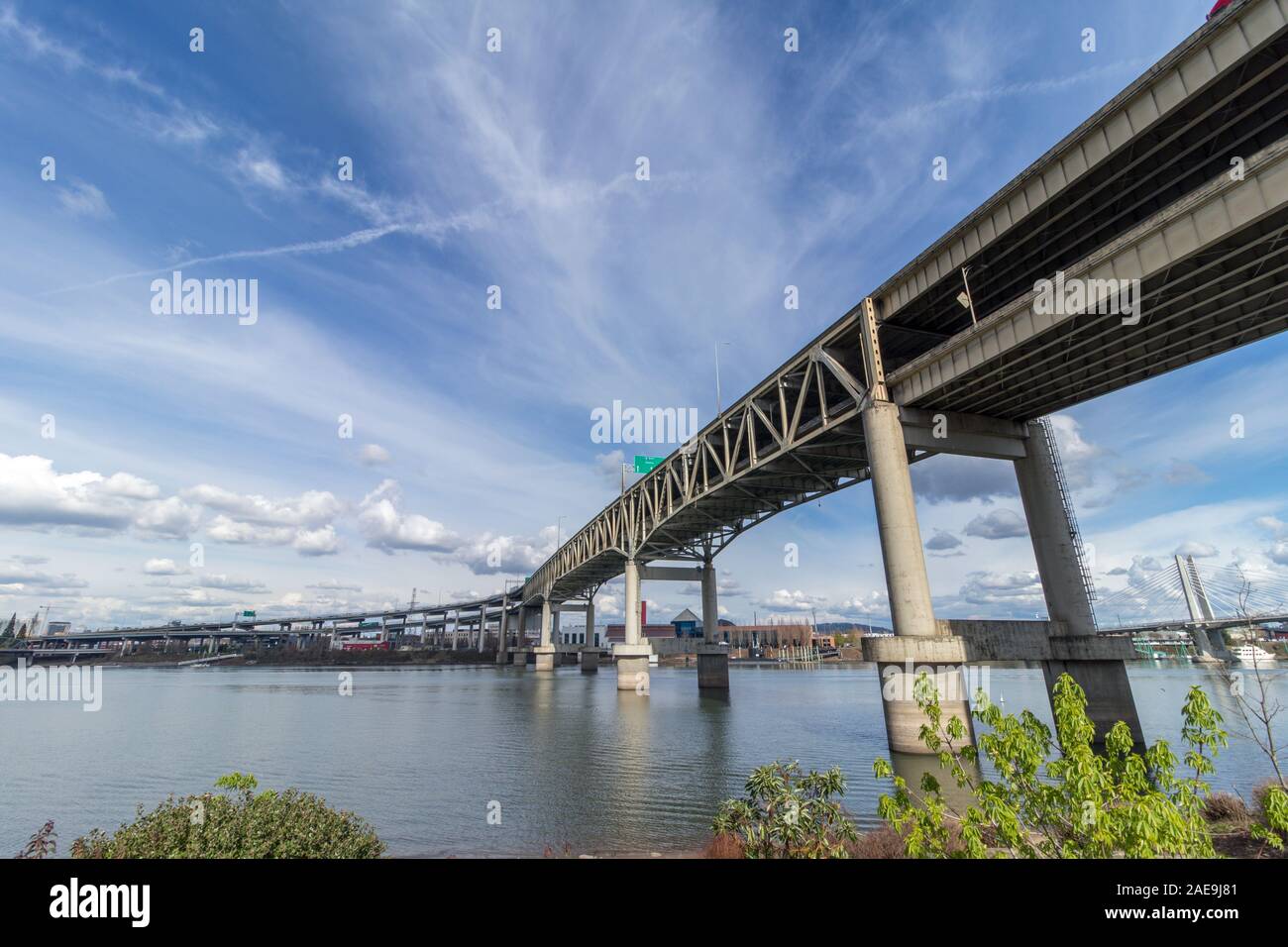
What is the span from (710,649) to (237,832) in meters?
Answer: 62.7

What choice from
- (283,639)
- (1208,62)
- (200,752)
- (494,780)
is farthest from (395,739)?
(283,639)

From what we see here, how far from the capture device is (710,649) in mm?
67688

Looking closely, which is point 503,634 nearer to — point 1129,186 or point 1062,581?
point 1062,581

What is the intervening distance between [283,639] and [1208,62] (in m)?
237

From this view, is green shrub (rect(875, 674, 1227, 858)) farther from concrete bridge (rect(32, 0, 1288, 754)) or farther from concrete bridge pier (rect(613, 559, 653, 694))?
concrete bridge pier (rect(613, 559, 653, 694))

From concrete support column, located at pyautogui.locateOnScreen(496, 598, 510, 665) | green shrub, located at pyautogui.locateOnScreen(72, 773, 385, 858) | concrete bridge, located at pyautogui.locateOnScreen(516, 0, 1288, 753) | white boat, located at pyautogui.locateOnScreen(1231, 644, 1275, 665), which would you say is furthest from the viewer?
concrete support column, located at pyautogui.locateOnScreen(496, 598, 510, 665)

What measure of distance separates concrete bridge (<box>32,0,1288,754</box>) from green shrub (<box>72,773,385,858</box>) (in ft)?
72.6

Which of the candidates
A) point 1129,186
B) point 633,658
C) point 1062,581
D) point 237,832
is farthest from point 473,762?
point 633,658

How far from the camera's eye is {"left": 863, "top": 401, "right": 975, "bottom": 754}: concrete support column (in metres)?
24.8

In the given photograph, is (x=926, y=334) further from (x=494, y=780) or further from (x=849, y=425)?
(x=494, y=780)

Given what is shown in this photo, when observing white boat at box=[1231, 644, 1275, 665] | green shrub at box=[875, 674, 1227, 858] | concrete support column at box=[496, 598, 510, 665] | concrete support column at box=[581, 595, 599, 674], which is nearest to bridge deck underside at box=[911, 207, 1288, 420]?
green shrub at box=[875, 674, 1227, 858]

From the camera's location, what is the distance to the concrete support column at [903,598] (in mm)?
24844

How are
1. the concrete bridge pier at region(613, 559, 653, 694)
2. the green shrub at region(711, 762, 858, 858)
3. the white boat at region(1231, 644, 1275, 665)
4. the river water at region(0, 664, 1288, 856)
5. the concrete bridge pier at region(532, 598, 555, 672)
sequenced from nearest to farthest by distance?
the green shrub at region(711, 762, 858, 858), the river water at region(0, 664, 1288, 856), the concrete bridge pier at region(613, 559, 653, 694), the white boat at region(1231, 644, 1275, 665), the concrete bridge pier at region(532, 598, 555, 672)
